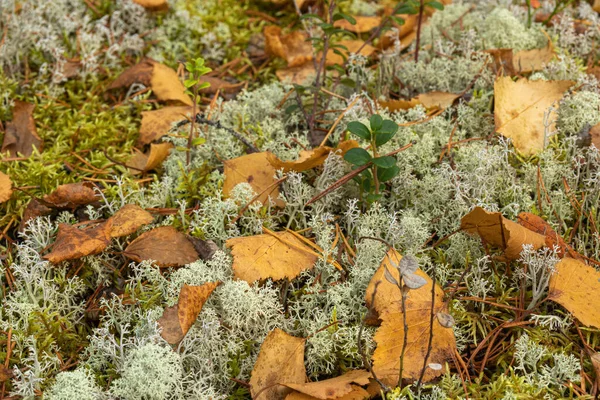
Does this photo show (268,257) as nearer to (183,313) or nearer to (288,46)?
(183,313)

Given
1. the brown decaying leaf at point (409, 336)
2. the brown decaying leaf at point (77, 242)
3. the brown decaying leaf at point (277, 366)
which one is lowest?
the brown decaying leaf at point (277, 366)

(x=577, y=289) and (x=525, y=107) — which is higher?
(x=525, y=107)

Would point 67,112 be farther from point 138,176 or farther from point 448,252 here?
point 448,252

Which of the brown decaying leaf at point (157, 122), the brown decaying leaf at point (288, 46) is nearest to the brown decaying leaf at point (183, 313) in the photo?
the brown decaying leaf at point (157, 122)

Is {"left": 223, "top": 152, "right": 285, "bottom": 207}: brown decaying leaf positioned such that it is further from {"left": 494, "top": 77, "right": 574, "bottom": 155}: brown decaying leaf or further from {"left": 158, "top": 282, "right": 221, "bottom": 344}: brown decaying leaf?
{"left": 494, "top": 77, "right": 574, "bottom": 155}: brown decaying leaf

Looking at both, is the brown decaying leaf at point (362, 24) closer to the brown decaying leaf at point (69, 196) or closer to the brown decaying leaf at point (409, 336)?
the brown decaying leaf at point (69, 196)

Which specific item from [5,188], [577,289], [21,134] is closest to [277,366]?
[577,289]
